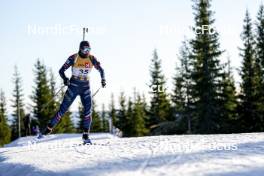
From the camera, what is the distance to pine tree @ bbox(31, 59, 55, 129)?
5212cm

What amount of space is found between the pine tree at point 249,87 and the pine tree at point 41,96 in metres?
23.5

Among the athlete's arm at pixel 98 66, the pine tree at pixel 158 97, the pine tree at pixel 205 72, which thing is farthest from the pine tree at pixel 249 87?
the athlete's arm at pixel 98 66

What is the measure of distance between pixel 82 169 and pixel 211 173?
6.11 feet

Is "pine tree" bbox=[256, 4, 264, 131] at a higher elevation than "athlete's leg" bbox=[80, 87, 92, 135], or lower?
Answer: higher

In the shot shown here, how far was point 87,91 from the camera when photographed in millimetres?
10273

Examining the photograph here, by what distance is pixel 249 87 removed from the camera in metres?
39.9

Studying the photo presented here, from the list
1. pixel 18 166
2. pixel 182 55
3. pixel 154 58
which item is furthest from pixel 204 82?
pixel 18 166

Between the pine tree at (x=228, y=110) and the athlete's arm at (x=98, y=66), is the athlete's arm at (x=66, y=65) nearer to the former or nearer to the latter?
the athlete's arm at (x=98, y=66)

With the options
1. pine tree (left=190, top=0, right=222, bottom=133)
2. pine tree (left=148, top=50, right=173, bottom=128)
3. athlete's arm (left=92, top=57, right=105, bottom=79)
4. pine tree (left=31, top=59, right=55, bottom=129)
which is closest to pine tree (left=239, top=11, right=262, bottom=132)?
pine tree (left=190, top=0, right=222, bottom=133)

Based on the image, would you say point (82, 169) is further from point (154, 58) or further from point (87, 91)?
point (154, 58)

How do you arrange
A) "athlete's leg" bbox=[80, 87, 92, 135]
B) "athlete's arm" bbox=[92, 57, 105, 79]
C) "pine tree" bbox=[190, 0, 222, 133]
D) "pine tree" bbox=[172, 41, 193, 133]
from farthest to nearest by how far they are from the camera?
"pine tree" bbox=[172, 41, 193, 133] < "pine tree" bbox=[190, 0, 222, 133] < "athlete's arm" bbox=[92, 57, 105, 79] < "athlete's leg" bbox=[80, 87, 92, 135]

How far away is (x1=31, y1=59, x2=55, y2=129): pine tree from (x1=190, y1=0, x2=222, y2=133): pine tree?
21.5 m

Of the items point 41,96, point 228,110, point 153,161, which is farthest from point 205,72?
point 153,161

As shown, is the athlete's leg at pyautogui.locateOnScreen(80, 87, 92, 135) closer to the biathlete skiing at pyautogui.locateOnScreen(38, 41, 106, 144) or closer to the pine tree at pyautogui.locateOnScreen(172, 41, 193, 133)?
the biathlete skiing at pyautogui.locateOnScreen(38, 41, 106, 144)
